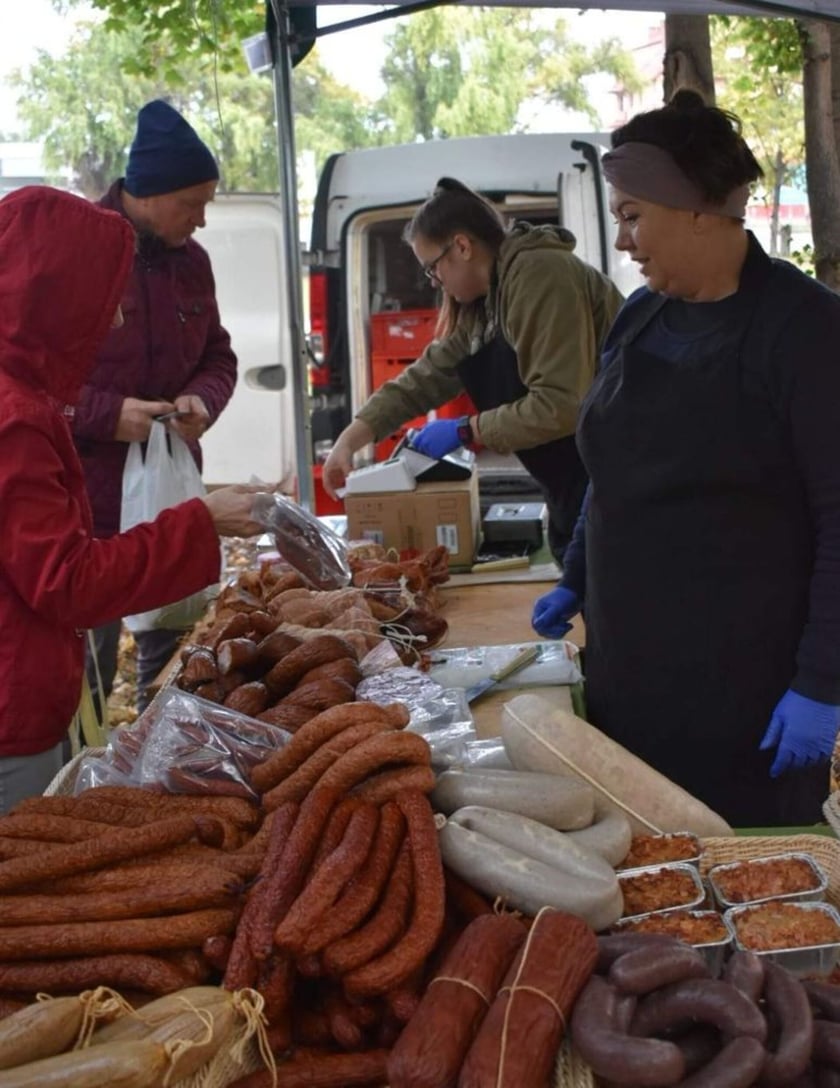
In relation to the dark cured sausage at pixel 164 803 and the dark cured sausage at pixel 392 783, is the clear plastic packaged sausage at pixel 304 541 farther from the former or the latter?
the dark cured sausage at pixel 392 783

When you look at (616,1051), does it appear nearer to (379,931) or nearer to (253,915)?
(379,931)

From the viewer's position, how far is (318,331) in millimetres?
8305

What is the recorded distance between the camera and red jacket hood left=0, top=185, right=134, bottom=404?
8.35 feet

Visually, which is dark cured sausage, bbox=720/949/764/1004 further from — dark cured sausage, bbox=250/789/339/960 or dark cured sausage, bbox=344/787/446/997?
dark cured sausage, bbox=250/789/339/960

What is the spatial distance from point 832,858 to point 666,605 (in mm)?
902

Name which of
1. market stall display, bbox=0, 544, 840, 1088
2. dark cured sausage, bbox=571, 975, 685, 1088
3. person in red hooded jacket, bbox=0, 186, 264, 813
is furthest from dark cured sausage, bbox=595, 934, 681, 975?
person in red hooded jacket, bbox=0, 186, 264, 813

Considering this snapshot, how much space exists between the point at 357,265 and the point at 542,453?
4.02m

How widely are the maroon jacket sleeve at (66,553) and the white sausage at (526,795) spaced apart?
0.88 metres

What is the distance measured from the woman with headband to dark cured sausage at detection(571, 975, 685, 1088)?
4.12ft

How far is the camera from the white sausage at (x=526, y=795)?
6.51 ft

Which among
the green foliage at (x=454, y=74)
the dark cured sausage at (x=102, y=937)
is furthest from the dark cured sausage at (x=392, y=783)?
the green foliage at (x=454, y=74)

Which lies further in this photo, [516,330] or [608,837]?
[516,330]

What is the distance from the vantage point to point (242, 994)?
1581mm

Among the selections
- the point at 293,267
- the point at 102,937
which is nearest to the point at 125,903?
the point at 102,937
